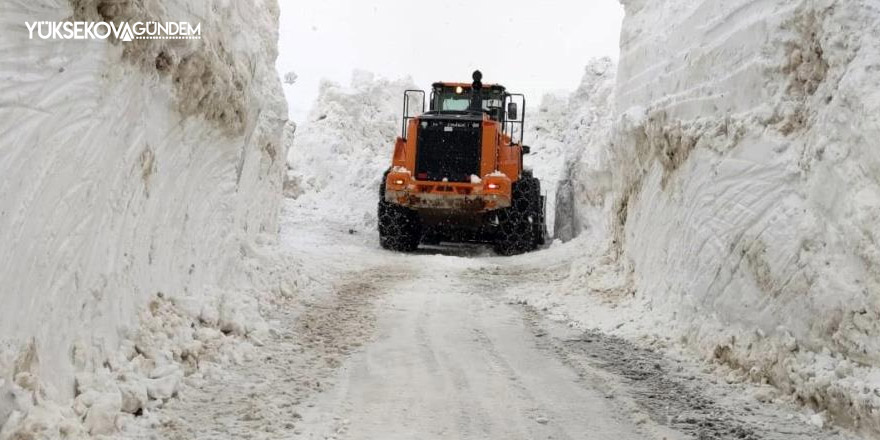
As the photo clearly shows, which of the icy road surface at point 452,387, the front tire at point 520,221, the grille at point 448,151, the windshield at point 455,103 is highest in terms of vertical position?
the windshield at point 455,103

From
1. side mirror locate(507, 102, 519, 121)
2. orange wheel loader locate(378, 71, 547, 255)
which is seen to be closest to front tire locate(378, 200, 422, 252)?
orange wheel loader locate(378, 71, 547, 255)

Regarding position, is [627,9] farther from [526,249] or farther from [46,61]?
[46,61]

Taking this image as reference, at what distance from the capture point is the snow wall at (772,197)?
4.66 m

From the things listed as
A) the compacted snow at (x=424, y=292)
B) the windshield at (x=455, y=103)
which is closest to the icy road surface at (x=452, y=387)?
the compacted snow at (x=424, y=292)

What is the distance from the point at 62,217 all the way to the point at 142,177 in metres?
1.26

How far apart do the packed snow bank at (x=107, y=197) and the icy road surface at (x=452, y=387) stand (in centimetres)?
47

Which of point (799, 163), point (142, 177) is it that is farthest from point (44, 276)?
point (799, 163)

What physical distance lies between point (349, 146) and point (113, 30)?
22.2 m

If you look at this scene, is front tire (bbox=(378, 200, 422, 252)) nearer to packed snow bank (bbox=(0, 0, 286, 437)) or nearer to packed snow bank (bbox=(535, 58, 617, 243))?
packed snow bank (bbox=(535, 58, 617, 243))

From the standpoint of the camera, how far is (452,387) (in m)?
5.23

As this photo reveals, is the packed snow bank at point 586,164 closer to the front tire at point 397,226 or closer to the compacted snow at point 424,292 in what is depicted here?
the front tire at point 397,226

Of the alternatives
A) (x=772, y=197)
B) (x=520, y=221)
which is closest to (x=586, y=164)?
(x=520, y=221)

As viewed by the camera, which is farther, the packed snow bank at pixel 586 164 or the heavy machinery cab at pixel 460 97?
the packed snow bank at pixel 586 164

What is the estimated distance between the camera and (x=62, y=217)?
13.7 ft
